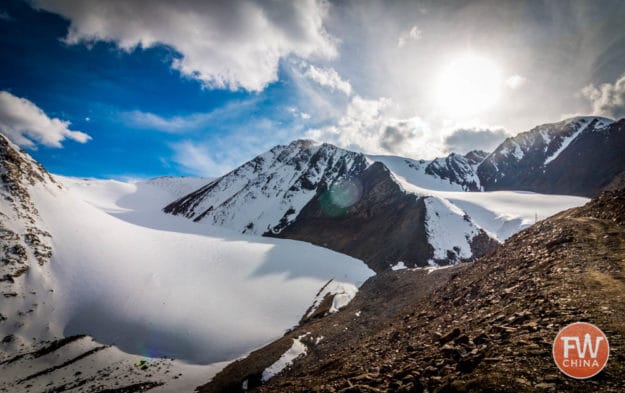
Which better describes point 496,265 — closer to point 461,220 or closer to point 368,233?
point 461,220

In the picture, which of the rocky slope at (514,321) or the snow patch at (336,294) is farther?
the snow patch at (336,294)

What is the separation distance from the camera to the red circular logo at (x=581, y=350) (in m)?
6.65

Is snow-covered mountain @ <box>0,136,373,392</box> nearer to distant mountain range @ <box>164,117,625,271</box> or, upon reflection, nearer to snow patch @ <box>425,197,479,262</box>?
snow patch @ <box>425,197,479,262</box>

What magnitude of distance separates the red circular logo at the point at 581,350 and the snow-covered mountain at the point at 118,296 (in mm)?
29279

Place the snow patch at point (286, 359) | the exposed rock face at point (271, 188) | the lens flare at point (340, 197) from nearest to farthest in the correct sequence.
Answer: the snow patch at point (286, 359) → the lens flare at point (340, 197) → the exposed rock face at point (271, 188)

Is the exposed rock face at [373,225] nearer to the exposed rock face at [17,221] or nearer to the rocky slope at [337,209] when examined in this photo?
the rocky slope at [337,209]

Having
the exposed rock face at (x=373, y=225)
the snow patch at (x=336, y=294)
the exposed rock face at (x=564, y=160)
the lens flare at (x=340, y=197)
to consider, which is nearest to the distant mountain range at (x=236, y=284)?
the snow patch at (x=336, y=294)

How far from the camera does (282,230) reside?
110250 millimetres

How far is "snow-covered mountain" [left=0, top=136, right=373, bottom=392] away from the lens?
30.1 m

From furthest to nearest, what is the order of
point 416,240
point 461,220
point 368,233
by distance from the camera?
point 368,233 < point 461,220 < point 416,240

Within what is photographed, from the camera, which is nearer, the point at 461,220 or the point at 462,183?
the point at 461,220

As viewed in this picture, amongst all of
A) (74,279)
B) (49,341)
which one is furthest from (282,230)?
(49,341)

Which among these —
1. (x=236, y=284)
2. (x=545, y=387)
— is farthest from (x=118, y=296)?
(x=545, y=387)

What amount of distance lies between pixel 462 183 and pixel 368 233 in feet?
454
